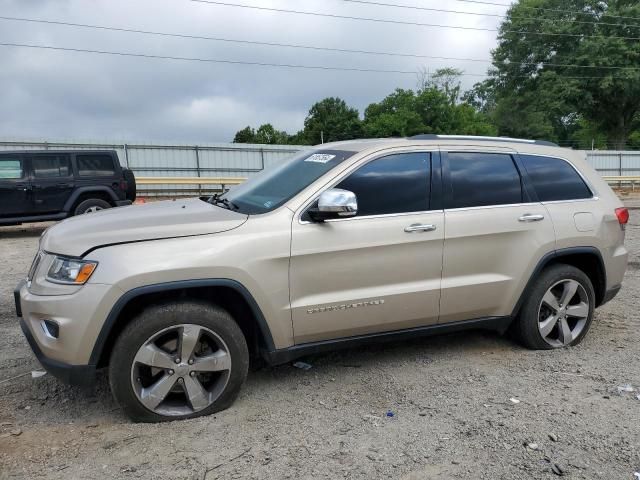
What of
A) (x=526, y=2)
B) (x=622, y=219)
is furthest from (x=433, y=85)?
(x=622, y=219)

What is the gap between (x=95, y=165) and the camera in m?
11.9

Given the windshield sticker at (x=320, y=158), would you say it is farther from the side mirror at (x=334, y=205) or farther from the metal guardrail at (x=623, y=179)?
the metal guardrail at (x=623, y=179)

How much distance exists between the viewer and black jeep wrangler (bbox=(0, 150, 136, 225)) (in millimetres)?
10875

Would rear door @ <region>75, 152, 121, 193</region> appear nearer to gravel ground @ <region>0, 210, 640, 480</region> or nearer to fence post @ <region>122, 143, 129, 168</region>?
gravel ground @ <region>0, 210, 640, 480</region>

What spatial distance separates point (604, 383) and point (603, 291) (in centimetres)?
106

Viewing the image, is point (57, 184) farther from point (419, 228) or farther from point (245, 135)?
point (245, 135)

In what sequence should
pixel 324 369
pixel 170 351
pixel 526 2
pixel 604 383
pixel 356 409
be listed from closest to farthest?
pixel 170 351 < pixel 356 409 < pixel 604 383 < pixel 324 369 < pixel 526 2

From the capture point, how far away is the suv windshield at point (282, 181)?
356 cm

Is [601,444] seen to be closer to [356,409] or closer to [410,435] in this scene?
[410,435]

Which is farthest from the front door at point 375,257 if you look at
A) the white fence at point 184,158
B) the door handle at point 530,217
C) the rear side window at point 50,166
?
the white fence at point 184,158

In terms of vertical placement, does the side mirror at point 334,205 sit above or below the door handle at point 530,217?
above

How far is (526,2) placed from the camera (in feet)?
155

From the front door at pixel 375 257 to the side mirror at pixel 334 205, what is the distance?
0.07 m

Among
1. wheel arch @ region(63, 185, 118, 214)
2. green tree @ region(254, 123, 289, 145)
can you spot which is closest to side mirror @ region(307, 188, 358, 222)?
wheel arch @ region(63, 185, 118, 214)
